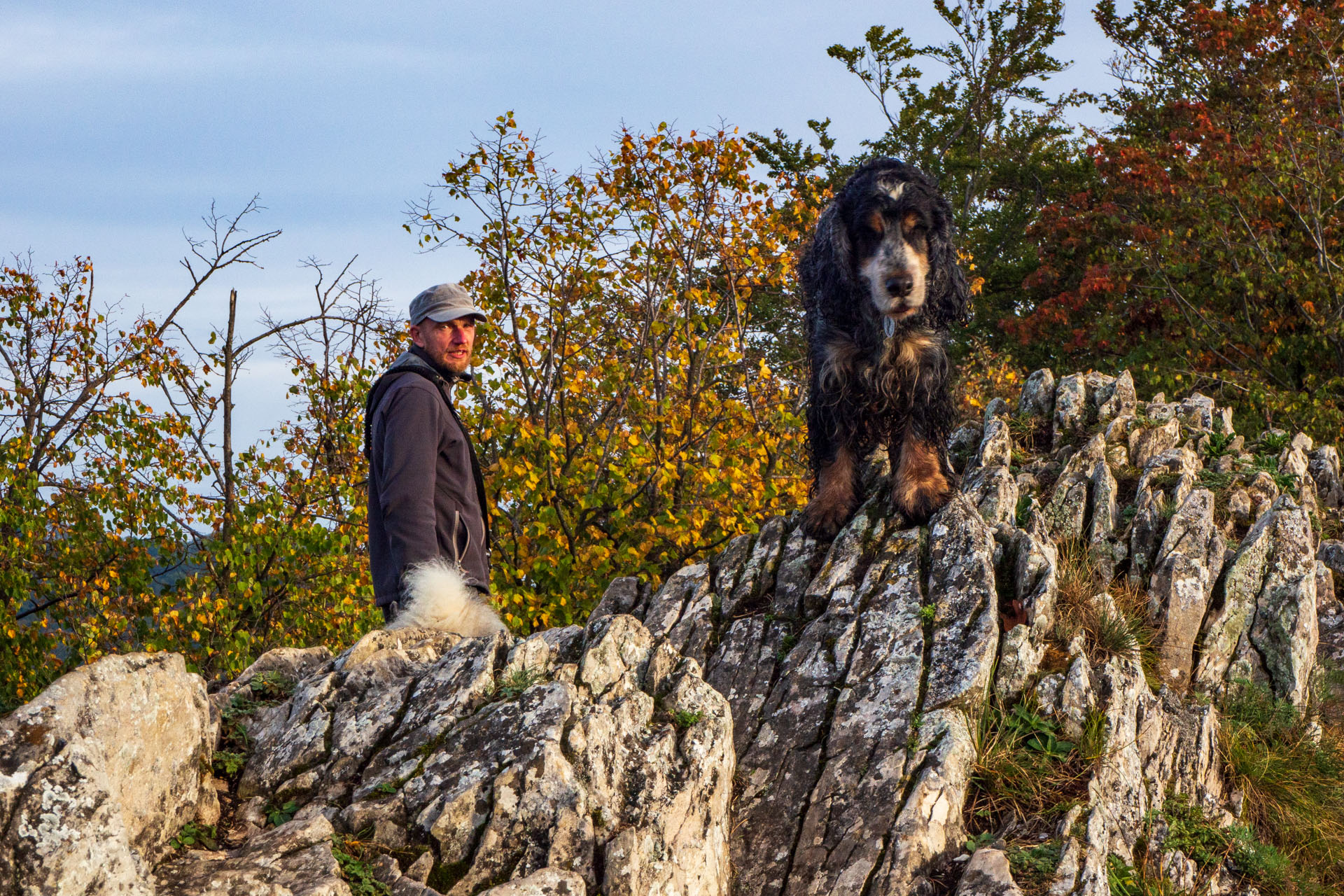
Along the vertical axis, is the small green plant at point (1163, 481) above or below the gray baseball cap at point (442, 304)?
below

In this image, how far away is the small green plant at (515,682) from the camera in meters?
3.87

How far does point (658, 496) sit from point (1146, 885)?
19.7 ft

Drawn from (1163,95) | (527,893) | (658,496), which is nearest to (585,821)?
(527,893)

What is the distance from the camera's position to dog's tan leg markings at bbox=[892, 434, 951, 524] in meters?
5.52

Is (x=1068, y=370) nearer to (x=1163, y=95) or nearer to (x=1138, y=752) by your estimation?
(x=1163, y=95)

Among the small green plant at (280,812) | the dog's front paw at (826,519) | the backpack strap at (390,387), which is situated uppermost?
the backpack strap at (390,387)

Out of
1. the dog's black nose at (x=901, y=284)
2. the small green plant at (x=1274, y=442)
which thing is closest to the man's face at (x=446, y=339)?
the dog's black nose at (x=901, y=284)

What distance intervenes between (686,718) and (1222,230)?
14028 millimetres

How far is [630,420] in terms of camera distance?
392 inches

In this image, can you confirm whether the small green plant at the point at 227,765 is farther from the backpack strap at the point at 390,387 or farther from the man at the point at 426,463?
the backpack strap at the point at 390,387

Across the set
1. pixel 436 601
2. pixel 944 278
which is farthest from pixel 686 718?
pixel 944 278

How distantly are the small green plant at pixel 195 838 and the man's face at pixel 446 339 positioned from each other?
2247 mm

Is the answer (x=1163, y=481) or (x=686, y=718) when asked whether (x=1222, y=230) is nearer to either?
(x=1163, y=481)

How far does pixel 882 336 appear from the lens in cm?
540
